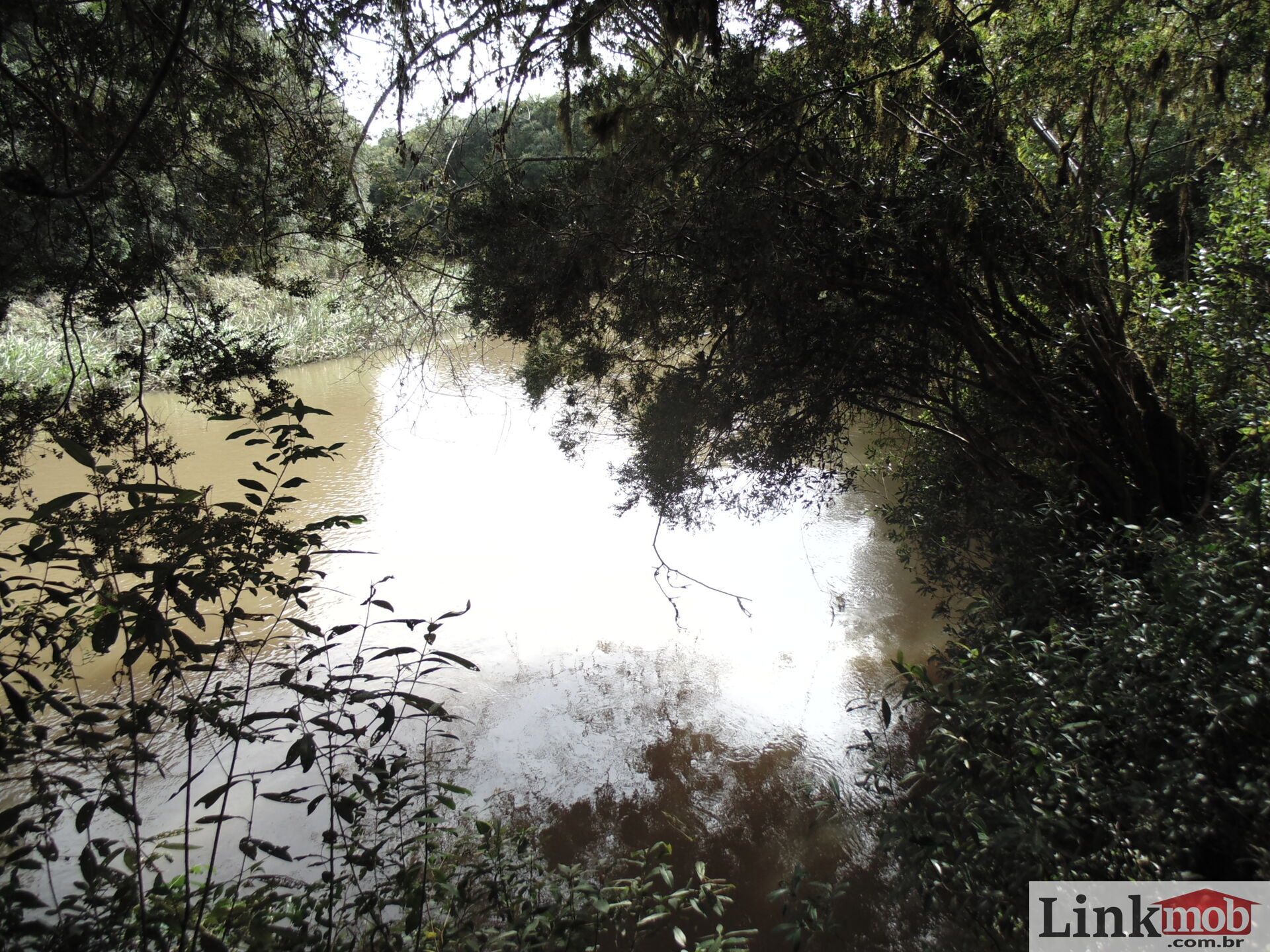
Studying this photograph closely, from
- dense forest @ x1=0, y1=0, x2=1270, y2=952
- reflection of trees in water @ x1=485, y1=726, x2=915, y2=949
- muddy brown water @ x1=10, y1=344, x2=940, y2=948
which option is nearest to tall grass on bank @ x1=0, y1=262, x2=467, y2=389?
dense forest @ x1=0, y1=0, x2=1270, y2=952

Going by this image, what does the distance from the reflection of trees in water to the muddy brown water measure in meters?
0.01

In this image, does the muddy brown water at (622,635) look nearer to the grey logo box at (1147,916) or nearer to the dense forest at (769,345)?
the dense forest at (769,345)

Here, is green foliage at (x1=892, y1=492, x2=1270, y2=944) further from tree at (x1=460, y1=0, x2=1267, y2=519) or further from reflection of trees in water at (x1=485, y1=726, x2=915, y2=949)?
tree at (x1=460, y1=0, x2=1267, y2=519)

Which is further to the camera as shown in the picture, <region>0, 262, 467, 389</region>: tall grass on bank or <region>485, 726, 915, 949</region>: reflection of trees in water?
<region>0, 262, 467, 389</region>: tall grass on bank

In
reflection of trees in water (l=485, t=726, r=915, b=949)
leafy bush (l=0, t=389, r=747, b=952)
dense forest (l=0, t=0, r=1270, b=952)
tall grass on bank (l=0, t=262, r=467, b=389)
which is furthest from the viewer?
tall grass on bank (l=0, t=262, r=467, b=389)

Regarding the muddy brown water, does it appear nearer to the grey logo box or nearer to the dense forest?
the dense forest

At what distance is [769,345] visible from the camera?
12.3ft

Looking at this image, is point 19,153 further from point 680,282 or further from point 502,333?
point 680,282

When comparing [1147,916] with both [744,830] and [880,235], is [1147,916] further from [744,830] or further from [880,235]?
[880,235]

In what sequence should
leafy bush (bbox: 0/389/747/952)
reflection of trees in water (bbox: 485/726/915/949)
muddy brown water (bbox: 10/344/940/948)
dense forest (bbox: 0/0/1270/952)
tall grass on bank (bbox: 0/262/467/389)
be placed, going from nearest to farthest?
leafy bush (bbox: 0/389/747/952) < dense forest (bbox: 0/0/1270/952) < reflection of trees in water (bbox: 485/726/915/949) < tall grass on bank (bbox: 0/262/467/389) < muddy brown water (bbox: 10/344/940/948)

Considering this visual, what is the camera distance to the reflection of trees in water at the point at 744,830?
3.25 m

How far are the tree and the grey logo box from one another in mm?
2219

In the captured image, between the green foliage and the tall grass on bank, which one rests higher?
the tall grass on bank

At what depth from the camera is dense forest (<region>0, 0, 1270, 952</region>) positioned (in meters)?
1.99
